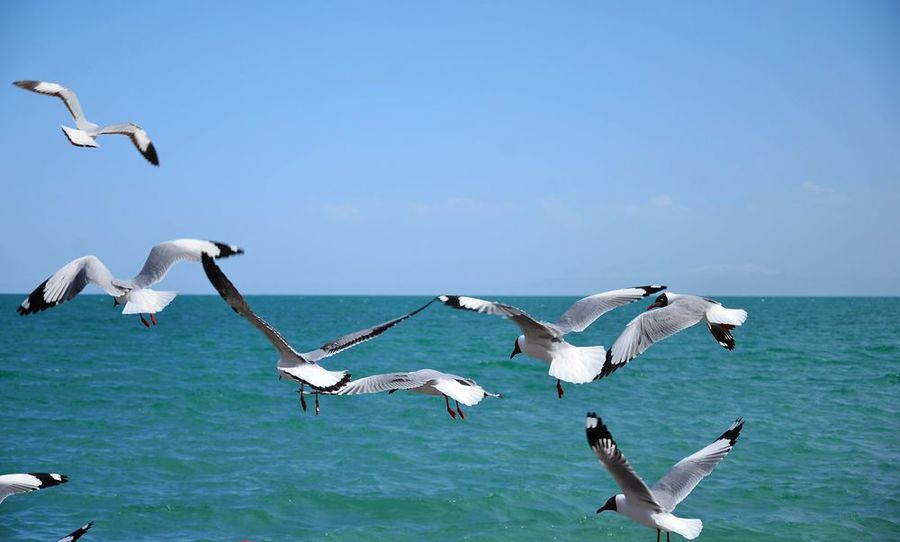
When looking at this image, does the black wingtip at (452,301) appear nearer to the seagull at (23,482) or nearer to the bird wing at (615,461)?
the bird wing at (615,461)

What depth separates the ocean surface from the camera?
11680 mm

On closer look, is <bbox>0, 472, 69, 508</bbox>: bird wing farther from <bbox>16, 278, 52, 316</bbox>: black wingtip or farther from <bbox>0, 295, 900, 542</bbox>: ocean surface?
<bbox>0, 295, 900, 542</bbox>: ocean surface

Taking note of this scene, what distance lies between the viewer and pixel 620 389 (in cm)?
2362

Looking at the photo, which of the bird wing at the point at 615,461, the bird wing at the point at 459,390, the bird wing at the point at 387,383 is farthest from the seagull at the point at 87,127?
the bird wing at the point at 615,461

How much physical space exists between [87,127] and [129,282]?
2.55 meters

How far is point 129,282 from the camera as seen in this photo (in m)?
7.19

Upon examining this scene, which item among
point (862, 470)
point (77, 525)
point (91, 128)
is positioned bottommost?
point (77, 525)

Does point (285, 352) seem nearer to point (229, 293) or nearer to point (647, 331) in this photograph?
point (229, 293)

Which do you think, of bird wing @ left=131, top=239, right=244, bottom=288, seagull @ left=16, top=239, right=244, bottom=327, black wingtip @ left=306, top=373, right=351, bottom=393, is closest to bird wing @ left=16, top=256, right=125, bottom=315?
seagull @ left=16, top=239, right=244, bottom=327

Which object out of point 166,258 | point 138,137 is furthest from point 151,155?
point 166,258

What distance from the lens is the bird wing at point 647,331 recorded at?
7.04m

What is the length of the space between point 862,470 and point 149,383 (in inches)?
688

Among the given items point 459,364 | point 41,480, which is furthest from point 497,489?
point 459,364

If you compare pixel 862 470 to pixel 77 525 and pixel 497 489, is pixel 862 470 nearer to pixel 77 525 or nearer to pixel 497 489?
pixel 497 489
